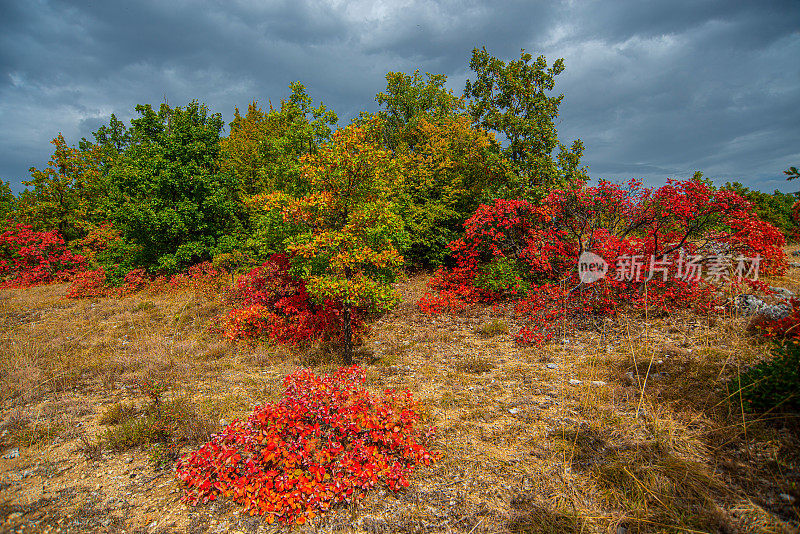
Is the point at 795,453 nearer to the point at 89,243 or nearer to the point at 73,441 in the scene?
the point at 73,441

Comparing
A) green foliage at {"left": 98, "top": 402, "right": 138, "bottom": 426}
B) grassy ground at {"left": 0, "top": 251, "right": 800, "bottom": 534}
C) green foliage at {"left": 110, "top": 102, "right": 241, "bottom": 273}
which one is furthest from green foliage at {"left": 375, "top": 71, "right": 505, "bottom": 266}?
green foliage at {"left": 98, "top": 402, "right": 138, "bottom": 426}

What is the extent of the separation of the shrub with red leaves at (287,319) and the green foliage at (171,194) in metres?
7.79

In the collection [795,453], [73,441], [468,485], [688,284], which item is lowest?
[73,441]

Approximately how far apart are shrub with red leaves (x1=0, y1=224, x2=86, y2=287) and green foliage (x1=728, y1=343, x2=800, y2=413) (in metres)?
27.5

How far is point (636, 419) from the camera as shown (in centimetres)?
A: 510

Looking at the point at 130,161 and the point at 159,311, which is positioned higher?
the point at 130,161

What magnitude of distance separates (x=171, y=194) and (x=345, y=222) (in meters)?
13.1

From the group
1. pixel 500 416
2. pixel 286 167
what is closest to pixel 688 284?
pixel 500 416

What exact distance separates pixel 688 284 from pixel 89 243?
29.2m

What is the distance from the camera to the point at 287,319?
10.9 m

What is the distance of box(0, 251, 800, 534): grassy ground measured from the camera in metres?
3.70

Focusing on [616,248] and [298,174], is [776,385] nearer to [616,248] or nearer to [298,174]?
[616,248]

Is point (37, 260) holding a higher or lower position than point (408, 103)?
lower

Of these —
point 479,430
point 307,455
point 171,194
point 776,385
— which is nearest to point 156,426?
point 307,455
